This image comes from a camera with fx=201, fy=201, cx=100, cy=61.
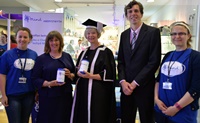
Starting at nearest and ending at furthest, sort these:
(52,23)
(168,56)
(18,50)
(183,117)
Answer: (183,117) → (168,56) → (18,50) → (52,23)

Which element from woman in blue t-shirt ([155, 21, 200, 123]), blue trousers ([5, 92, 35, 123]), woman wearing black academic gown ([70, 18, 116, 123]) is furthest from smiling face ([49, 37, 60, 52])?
woman in blue t-shirt ([155, 21, 200, 123])

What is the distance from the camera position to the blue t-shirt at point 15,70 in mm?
2051

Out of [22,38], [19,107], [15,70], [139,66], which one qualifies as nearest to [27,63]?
[15,70]

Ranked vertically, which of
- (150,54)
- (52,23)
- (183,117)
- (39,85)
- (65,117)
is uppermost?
(52,23)

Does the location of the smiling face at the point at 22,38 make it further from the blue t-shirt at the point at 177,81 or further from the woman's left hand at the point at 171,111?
the woman's left hand at the point at 171,111

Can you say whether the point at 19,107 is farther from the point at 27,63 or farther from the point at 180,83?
the point at 180,83

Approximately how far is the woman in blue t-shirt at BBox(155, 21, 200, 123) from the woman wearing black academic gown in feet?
1.62

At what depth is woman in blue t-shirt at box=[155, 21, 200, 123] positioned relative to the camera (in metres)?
1.53

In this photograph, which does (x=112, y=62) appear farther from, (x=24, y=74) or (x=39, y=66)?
(x=24, y=74)

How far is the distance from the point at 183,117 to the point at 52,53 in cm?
134

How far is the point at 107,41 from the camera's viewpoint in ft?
26.3

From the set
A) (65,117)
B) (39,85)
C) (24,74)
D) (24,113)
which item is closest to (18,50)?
(24,74)

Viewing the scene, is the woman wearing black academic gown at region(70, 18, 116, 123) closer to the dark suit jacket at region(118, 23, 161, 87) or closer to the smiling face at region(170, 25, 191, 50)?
the dark suit jacket at region(118, 23, 161, 87)

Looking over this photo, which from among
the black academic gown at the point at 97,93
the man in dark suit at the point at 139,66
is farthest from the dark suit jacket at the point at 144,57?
the black academic gown at the point at 97,93
